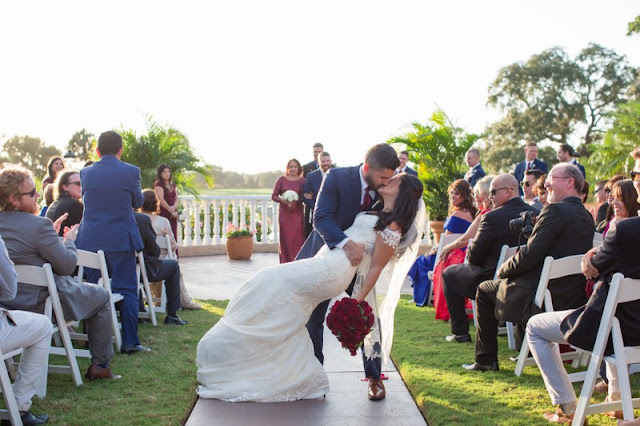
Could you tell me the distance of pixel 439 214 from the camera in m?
14.0

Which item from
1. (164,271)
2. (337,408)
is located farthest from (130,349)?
(337,408)

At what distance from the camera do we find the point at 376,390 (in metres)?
4.92

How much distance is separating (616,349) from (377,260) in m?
1.57

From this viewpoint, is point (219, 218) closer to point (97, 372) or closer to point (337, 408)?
point (97, 372)

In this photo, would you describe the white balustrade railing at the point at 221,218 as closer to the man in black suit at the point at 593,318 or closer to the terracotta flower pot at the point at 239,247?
the terracotta flower pot at the point at 239,247

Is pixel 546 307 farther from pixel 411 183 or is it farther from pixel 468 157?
pixel 468 157

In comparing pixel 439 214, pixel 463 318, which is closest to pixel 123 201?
pixel 463 318

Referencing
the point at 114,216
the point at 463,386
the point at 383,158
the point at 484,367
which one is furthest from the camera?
the point at 114,216

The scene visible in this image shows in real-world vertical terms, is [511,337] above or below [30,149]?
below

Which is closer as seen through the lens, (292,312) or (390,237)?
(390,237)

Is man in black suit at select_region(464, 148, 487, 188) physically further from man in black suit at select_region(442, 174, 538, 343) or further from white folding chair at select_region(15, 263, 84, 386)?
white folding chair at select_region(15, 263, 84, 386)

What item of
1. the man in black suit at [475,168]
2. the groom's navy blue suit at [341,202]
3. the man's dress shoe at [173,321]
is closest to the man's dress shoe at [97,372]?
the groom's navy blue suit at [341,202]

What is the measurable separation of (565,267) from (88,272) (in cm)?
442

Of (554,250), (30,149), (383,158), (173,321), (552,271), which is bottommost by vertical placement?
(173,321)
